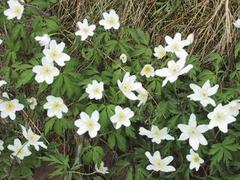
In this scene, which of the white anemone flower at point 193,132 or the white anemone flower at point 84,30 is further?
the white anemone flower at point 84,30

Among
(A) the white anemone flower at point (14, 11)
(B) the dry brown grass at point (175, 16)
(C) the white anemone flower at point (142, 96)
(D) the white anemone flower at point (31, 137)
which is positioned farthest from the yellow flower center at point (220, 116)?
(A) the white anemone flower at point (14, 11)

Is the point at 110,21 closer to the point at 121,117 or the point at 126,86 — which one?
the point at 126,86

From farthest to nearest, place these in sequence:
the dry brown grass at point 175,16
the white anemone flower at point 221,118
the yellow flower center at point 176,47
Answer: the dry brown grass at point 175,16 < the yellow flower center at point 176,47 < the white anemone flower at point 221,118

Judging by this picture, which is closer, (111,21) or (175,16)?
(111,21)

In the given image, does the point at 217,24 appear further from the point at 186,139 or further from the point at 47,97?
the point at 47,97

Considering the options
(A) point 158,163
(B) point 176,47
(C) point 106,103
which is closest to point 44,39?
(C) point 106,103

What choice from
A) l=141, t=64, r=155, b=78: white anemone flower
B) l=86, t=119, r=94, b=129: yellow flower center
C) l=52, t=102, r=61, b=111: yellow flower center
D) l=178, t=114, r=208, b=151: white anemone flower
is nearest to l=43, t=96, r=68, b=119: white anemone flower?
l=52, t=102, r=61, b=111: yellow flower center

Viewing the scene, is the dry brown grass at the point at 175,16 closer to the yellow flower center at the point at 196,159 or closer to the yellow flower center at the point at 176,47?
the yellow flower center at the point at 176,47

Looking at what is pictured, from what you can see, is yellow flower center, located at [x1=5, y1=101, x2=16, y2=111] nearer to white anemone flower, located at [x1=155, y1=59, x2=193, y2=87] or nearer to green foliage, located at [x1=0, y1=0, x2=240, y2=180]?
green foliage, located at [x1=0, y1=0, x2=240, y2=180]
